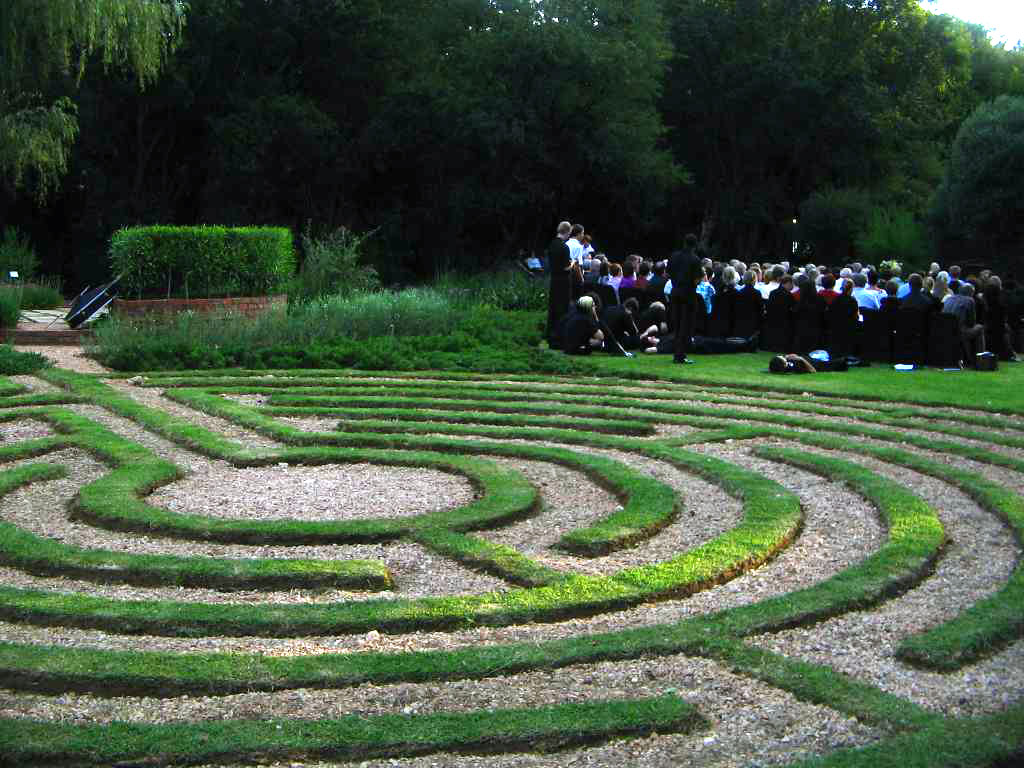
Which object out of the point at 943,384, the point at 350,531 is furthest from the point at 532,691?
the point at 943,384

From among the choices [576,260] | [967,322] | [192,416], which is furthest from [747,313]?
[192,416]

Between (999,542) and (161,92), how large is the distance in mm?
34053

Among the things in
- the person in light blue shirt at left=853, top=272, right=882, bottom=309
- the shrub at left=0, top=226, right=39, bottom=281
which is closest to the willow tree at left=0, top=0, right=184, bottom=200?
the shrub at left=0, top=226, right=39, bottom=281

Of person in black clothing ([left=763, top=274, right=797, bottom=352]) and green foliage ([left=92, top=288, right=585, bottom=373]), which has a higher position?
person in black clothing ([left=763, top=274, right=797, bottom=352])

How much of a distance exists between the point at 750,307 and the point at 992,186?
649 inches

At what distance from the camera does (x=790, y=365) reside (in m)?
17.2

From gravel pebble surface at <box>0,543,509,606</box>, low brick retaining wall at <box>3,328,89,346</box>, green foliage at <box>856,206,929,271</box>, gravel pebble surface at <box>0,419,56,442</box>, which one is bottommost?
gravel pebble surface at <box>0,543,509,606</box>

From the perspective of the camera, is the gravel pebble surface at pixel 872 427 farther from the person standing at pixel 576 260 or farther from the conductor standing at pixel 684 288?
the person standing at pixel 576 260

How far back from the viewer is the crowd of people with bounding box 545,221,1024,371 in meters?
18.2

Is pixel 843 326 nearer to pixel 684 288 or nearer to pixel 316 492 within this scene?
pixel 684 288

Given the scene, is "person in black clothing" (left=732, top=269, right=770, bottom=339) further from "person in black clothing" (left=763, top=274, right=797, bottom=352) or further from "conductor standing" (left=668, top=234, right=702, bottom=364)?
A: "conductor standing" (left=668, top=234, right=702, bottom=364)

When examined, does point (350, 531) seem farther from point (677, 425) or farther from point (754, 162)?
point (754, 162)

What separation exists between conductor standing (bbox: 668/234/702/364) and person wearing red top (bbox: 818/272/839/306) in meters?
2.15

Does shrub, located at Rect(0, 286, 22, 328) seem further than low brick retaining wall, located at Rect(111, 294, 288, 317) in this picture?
Yes
